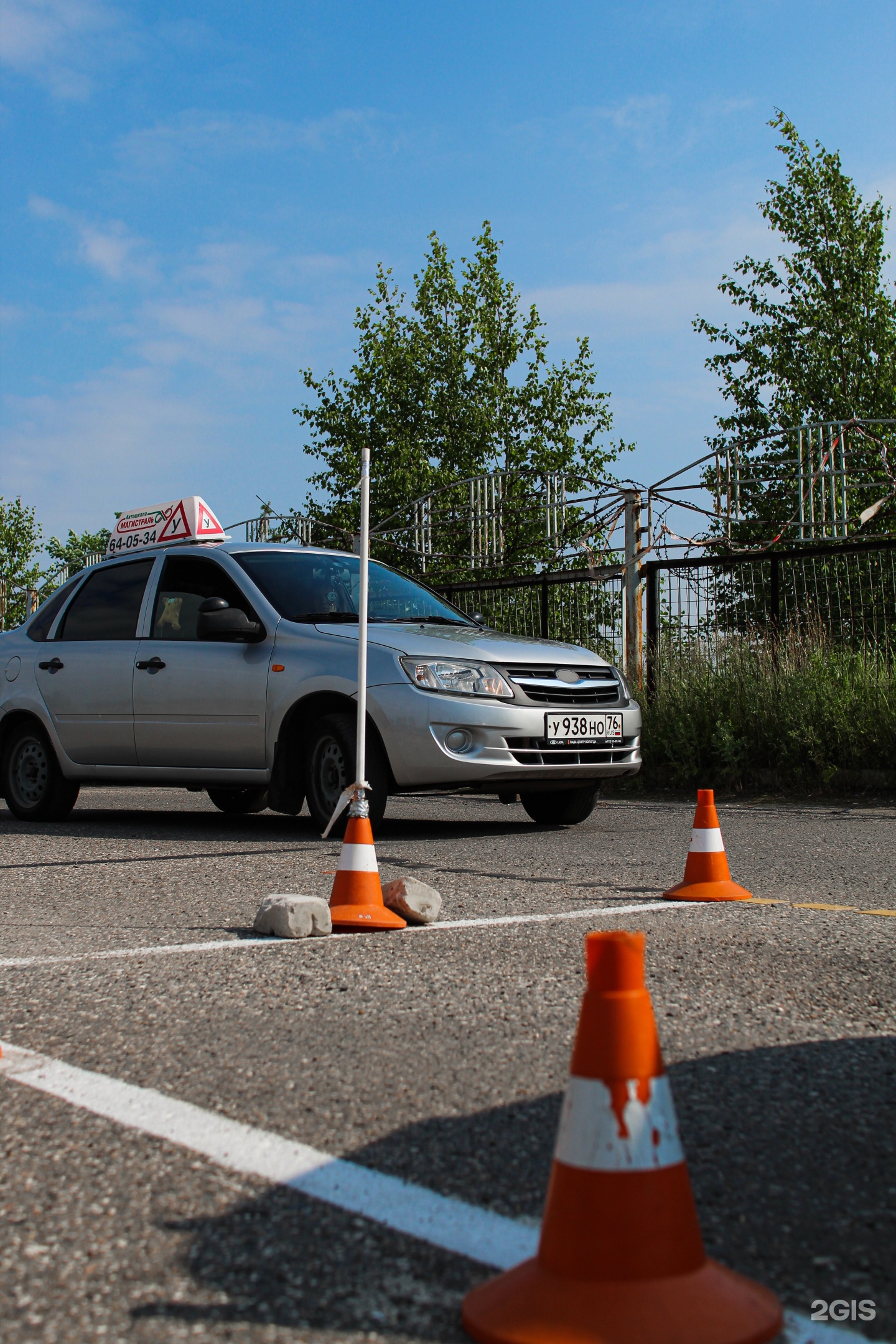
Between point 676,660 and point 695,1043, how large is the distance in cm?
994


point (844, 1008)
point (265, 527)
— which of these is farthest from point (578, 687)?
point (265, 527)

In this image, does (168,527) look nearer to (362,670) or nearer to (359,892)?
(362,670)

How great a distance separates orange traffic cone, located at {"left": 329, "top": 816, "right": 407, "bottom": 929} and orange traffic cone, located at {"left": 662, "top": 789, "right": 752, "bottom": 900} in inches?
52.9

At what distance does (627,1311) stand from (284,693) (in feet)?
21.3

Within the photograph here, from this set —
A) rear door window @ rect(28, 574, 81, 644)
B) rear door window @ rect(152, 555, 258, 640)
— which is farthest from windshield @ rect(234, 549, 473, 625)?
rear door window @ rect(28, 574, 81, 644)

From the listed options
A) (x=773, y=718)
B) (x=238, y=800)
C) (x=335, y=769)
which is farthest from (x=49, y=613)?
(x=773, y=718)

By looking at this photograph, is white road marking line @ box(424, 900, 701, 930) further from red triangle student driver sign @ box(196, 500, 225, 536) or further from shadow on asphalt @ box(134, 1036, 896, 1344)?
red triangle student driver sign @ box(196, 500, 225, 536)

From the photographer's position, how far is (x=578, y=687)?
8.07 m

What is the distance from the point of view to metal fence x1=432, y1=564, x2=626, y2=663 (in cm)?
1399

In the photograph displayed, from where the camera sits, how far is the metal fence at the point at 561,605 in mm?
13992

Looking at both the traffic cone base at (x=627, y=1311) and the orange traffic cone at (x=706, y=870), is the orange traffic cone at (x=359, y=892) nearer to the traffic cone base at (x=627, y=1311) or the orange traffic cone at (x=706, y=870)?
the orange traffic cone at (x=706, y=870)

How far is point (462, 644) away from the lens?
25.8ft

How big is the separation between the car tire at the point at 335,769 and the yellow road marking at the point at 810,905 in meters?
2.67

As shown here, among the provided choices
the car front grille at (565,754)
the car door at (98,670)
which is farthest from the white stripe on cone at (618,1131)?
the car door at (98,670)
